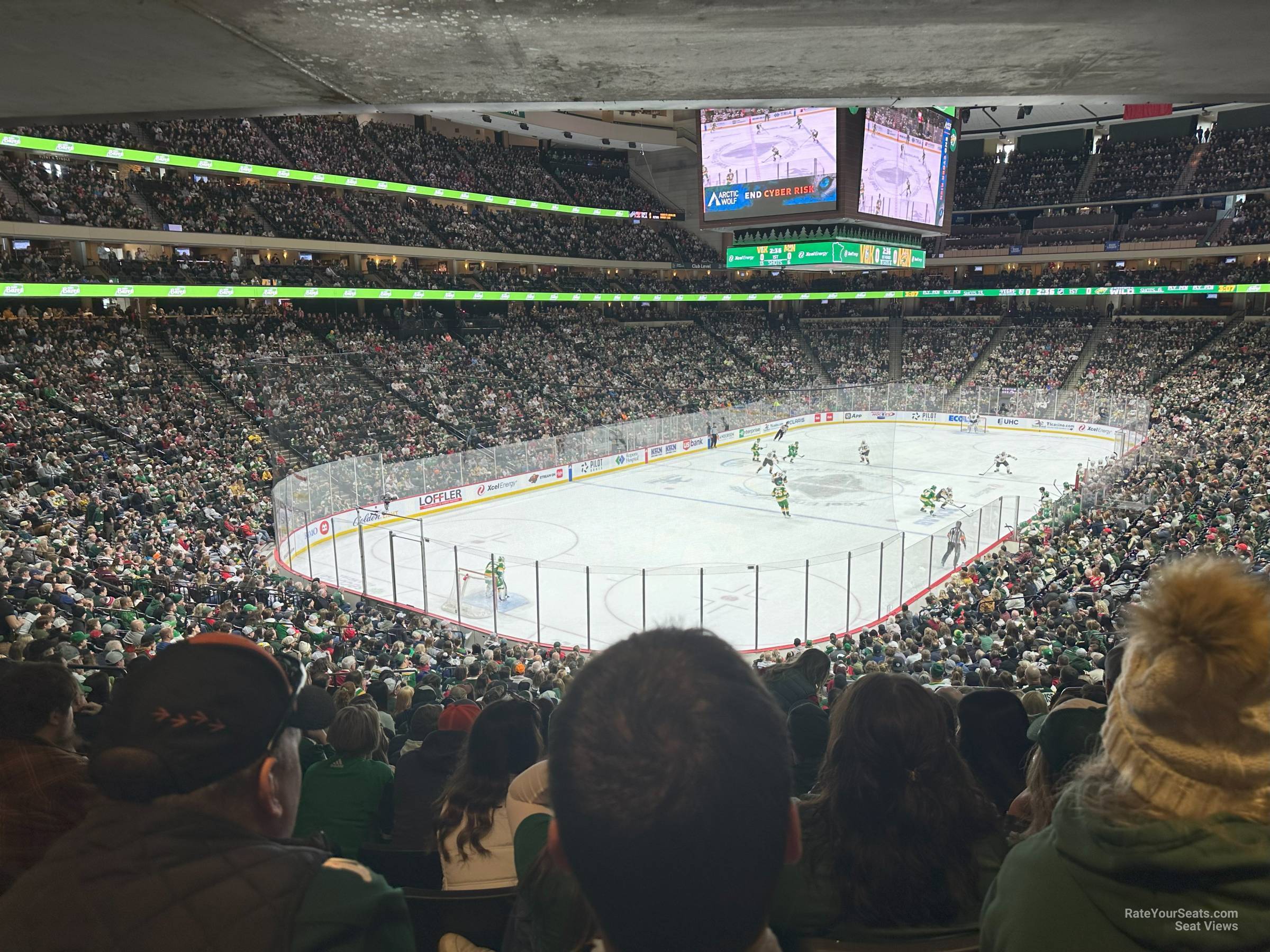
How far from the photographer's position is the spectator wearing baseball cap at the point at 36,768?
8.02 ft

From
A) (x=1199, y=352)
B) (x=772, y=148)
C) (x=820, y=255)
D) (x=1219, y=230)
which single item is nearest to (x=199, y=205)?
(x=772, y=148)

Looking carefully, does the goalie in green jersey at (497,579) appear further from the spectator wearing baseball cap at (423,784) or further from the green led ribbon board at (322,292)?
the green led ribbon board at (322,292)

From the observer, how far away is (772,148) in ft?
83.2

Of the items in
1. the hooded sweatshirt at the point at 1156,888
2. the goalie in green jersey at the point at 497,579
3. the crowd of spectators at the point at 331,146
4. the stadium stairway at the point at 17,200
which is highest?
the crowd of spectators at the point at 331,146

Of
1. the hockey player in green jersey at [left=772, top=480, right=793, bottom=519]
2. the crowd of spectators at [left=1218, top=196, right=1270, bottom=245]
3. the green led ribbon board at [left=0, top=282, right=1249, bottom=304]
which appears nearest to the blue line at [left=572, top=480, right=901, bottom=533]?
the hockey player in green jersey at [left=772, top=480, right=793, bottom=519]

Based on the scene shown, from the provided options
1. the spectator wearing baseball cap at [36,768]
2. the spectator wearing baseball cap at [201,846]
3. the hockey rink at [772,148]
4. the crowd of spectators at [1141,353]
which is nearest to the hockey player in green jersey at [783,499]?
the hockey rink at [772,148]

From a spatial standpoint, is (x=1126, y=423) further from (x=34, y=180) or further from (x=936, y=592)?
(x=34, y=180)

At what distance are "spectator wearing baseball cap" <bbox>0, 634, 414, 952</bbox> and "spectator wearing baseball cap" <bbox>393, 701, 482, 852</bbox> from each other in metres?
1.99

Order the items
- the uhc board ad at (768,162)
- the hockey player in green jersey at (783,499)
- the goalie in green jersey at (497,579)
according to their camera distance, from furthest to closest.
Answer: the hockey player in green jersey at (783,499), the uhc board ad at (768,162), the goalie in green jersey at (497,579)

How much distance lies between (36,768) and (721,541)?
20.3 metres

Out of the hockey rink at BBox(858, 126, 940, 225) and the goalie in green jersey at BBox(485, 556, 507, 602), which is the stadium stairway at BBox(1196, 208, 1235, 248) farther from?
the goalie in green jersey at BBox(485, 556, 507, 602)

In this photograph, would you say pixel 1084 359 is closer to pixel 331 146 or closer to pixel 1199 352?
pixel 1199 352

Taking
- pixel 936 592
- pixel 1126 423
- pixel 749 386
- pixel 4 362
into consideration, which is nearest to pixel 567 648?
pixel 936 592

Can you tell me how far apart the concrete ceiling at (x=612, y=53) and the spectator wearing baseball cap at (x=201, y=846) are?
2314 mm
